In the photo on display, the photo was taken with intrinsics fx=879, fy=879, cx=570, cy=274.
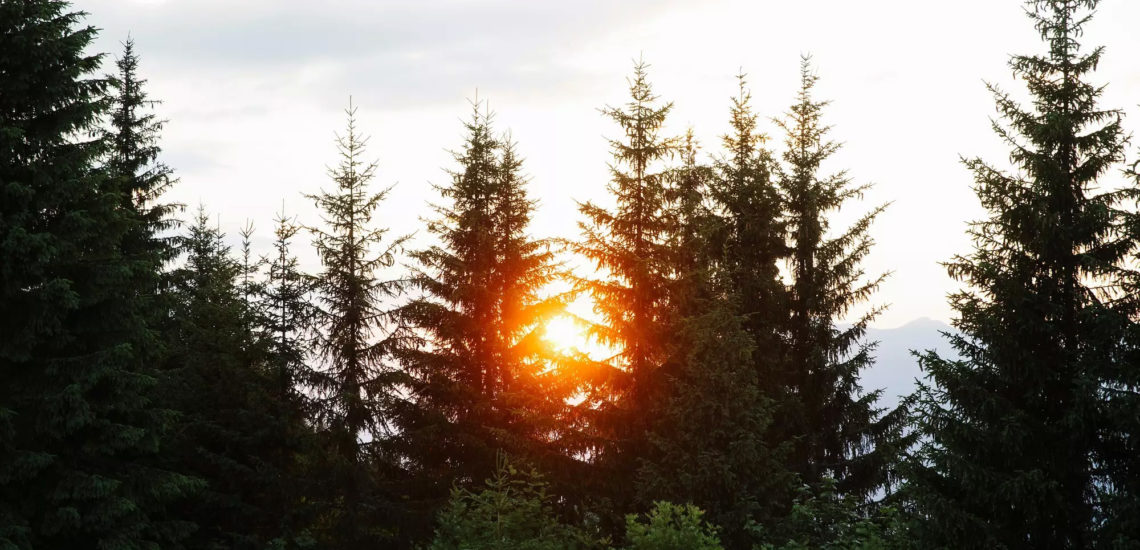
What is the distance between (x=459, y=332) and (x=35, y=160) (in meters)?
12.2

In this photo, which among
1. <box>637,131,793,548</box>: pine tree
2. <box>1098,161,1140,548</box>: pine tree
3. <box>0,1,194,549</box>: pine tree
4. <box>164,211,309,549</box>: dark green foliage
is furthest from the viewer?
<box>164,211,309,549</box>: dark green foliage

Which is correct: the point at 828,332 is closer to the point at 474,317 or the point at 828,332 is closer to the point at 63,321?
the point at 474,317

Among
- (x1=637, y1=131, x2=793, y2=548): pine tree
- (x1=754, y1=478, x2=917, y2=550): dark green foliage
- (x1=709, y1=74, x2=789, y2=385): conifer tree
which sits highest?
(x1=709, y1=74, x2=789, y2=385): conifer tree

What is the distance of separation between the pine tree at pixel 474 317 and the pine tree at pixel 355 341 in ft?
3.02

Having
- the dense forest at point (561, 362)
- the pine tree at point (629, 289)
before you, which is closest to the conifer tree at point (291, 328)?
the dense forest at point (561, 362)

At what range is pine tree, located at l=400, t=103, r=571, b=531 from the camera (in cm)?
2516

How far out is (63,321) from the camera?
16.8 m

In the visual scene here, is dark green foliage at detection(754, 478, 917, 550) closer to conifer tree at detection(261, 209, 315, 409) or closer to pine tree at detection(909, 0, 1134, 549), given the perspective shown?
pine tree at detection(909, 0, 1134, 549)

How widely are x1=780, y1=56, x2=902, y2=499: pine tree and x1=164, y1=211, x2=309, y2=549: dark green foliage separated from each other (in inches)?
577

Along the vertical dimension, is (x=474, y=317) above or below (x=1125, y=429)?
above

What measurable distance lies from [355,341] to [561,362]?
19.9 ft

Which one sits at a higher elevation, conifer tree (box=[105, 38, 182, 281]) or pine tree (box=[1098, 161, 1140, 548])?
conifer tree (box=[105, 38, 182, 281])

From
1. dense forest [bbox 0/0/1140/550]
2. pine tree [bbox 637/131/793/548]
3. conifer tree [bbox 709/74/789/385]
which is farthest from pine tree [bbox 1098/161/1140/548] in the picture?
conifer tree [bbox 709/74/789/385]

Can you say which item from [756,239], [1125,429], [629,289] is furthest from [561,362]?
[1125,429]
